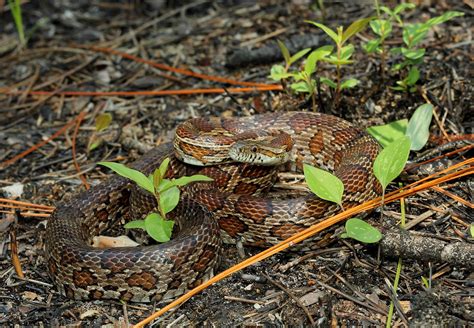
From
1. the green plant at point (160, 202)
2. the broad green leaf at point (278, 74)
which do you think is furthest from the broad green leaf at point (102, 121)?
the green plant at point (160, 202)

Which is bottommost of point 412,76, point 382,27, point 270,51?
point 270,51

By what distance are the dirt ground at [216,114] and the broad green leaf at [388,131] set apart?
0.42m

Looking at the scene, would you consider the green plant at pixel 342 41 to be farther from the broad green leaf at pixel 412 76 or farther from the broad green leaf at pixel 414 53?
the broad green leaf at pixel 412 76

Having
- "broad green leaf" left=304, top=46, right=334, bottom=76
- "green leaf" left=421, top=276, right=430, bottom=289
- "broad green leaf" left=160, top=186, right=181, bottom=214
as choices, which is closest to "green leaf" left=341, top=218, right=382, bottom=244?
"green leaf" left=421, top=276, right=430, bottom=289

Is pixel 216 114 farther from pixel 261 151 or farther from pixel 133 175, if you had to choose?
pixel 133 175

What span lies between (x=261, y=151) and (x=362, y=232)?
5.47 feet

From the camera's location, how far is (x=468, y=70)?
7.32m

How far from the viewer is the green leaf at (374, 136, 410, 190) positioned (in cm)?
515

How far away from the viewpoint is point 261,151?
6.22 meters

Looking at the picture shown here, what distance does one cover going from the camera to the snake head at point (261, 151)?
6227 millimetres

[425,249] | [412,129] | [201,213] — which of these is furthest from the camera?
[412,129]

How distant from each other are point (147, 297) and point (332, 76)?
13.3ft

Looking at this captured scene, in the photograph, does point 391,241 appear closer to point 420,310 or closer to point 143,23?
point 420,310

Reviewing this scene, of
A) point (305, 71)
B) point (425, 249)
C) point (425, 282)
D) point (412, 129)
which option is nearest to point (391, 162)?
point (425, 249)
